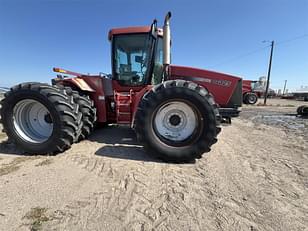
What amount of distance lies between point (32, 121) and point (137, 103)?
7.27 feet

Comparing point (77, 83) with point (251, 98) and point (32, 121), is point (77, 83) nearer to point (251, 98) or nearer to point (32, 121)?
point (32, 121)

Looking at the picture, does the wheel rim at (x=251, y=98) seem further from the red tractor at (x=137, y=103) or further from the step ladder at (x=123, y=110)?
the step ladder at (x=123, y=110)

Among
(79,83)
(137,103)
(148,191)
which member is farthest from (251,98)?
(148,191)

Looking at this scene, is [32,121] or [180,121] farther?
[32,121]

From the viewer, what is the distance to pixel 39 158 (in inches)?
123

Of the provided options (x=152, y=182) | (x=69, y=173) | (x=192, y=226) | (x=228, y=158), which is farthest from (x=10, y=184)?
(x=228, y=158)

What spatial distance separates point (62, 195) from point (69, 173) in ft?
1.76

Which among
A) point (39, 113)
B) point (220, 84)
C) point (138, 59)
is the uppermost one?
point (138, 59)

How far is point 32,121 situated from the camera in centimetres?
364

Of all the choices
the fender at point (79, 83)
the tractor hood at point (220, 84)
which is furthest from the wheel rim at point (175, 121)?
the fender at point (79, 83)

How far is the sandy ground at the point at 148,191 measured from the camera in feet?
5.66

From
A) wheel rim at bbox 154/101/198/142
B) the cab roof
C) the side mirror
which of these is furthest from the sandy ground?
the cab roof

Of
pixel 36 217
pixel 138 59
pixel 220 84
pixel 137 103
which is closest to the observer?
pixel 36 217

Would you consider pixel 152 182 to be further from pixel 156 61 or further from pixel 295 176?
pixel 156 61
